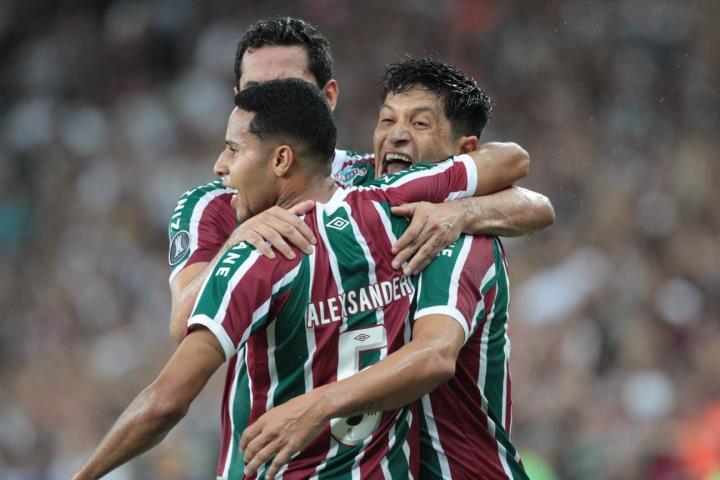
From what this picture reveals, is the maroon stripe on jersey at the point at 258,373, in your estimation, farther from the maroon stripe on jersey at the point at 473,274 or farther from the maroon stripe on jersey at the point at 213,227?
→ the maroon stripe on jersey at the point at 213,227

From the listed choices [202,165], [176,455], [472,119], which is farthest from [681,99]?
[472,119]

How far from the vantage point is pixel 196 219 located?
3.85 metres

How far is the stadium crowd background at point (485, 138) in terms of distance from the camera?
8156 mm

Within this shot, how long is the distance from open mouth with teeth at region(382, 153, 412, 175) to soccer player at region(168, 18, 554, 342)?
0.21ft

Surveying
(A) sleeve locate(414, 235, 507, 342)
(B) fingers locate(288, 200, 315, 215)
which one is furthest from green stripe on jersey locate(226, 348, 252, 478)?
(A) sleeve locate(414, 235, 507, 342)

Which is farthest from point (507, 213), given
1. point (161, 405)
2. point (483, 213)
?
point (161, 405)

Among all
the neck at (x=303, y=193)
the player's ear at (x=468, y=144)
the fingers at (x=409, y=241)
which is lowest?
the fingers at (x=409, y=241)

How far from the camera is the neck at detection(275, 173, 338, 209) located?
326cm

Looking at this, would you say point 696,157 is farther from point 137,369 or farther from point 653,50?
point 137,369

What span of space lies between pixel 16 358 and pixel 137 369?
134 centimetres

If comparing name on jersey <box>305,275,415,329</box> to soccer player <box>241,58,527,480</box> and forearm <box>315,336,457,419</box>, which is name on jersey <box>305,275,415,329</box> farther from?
forearm <box>315,336,457,419</box>

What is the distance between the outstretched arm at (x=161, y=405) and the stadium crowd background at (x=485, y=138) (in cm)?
522

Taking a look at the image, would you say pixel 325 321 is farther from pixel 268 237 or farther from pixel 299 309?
pixel 268 237

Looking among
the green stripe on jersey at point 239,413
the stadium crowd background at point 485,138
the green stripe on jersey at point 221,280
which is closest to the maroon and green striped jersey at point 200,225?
the green stripe on jersey at point 239,413
